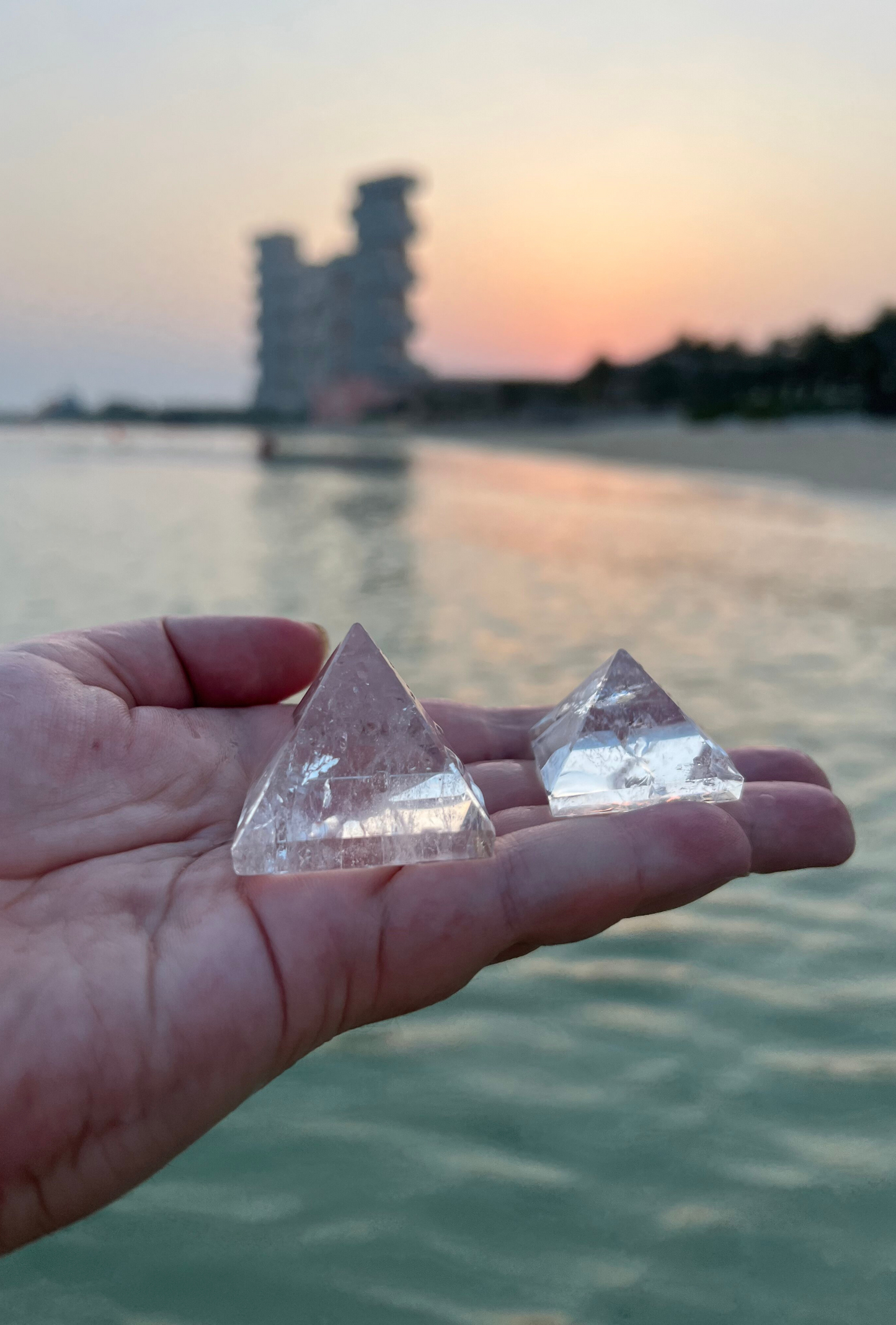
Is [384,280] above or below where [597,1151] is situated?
above

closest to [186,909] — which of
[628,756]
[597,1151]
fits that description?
[597,1151]

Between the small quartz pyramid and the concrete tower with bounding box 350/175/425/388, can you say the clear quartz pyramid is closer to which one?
the small quartz pyramid

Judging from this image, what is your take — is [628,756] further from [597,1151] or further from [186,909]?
[186,909]

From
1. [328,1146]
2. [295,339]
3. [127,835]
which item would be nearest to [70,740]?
[127,835]

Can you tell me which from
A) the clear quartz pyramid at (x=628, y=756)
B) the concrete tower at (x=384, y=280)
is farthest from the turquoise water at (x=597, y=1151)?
the concrete tower at (x=384, y=280)

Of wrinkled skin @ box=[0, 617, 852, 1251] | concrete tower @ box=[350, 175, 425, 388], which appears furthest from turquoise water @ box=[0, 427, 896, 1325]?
concrete tower @ box=[350, 175, 425, 388]

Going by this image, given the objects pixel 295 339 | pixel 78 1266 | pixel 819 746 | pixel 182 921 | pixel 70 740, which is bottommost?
pixel 78 1266

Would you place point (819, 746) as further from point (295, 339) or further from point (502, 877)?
point (295, 339)
